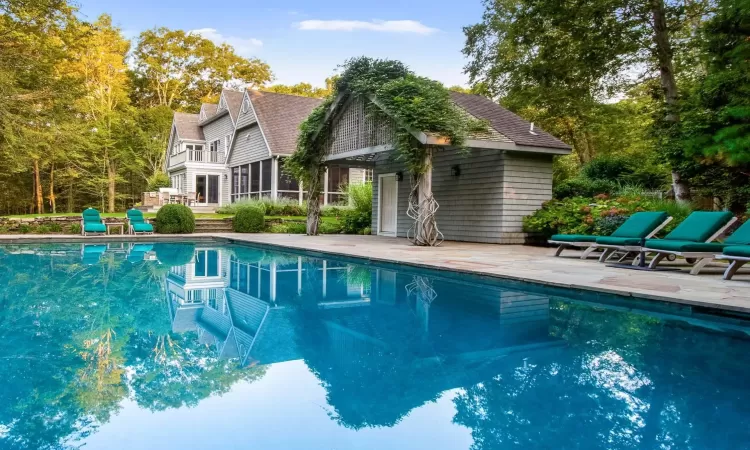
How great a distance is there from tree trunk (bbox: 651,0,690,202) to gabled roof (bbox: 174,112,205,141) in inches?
937

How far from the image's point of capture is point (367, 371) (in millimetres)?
3508

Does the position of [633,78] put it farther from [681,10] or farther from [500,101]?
[500,101]

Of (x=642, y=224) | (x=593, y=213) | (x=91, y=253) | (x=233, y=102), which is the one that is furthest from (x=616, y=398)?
(x=233, y=102)

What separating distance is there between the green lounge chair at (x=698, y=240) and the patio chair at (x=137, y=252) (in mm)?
9088

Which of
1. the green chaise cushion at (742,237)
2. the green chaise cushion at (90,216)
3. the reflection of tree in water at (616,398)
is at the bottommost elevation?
the reflection of tree in water at (616,398)

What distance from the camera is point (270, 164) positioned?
22797mm

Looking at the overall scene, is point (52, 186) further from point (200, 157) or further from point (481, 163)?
point (481, 163)

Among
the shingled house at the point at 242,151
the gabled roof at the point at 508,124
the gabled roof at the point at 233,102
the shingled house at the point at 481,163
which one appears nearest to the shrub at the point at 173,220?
the shingled house at the point at 481,163

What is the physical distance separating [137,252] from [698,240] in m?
11.1

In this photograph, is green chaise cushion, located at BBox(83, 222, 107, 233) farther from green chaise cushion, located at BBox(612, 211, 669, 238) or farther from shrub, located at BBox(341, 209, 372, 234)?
green chaise cushion, located at BBox(612, 211, 669, 238)

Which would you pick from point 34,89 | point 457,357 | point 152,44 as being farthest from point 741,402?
point 152,44

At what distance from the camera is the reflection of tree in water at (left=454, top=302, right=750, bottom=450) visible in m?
2.50

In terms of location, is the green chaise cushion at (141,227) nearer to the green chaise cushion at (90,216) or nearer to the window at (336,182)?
the green chaise cushion at (90,216)

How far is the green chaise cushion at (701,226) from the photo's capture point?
24.9 ft
